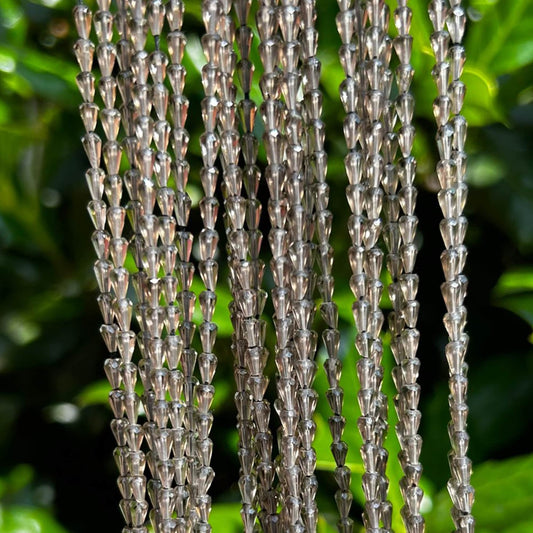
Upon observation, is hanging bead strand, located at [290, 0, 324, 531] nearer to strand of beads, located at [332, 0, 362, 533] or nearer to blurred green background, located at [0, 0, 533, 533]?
strand of beads, located at [332, 0, 362, 533]

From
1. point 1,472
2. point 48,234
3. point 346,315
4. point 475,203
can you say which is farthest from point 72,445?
point 475,203

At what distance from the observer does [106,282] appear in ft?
1.19

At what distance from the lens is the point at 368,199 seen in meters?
0.35

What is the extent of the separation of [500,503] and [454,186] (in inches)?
11.0

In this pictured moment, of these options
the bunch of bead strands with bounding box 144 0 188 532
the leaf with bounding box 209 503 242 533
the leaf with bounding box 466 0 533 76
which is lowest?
the leaf with bounding box 209 503 242 533

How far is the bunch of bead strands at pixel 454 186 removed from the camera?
0.34m

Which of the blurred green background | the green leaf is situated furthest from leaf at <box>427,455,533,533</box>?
the green leaf

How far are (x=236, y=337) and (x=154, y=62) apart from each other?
0.49 feet

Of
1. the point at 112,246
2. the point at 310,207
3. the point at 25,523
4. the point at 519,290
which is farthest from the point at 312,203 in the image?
the point at 25,523

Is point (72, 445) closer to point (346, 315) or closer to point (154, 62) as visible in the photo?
point (346, 315)

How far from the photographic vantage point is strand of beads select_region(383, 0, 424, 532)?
0.35 m

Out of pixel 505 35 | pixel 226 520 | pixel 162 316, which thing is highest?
pixel 505 35

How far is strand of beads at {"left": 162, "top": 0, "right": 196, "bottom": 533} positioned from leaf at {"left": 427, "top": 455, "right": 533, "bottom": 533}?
8.6 inches

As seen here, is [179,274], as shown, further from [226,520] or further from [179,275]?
[226,520]
